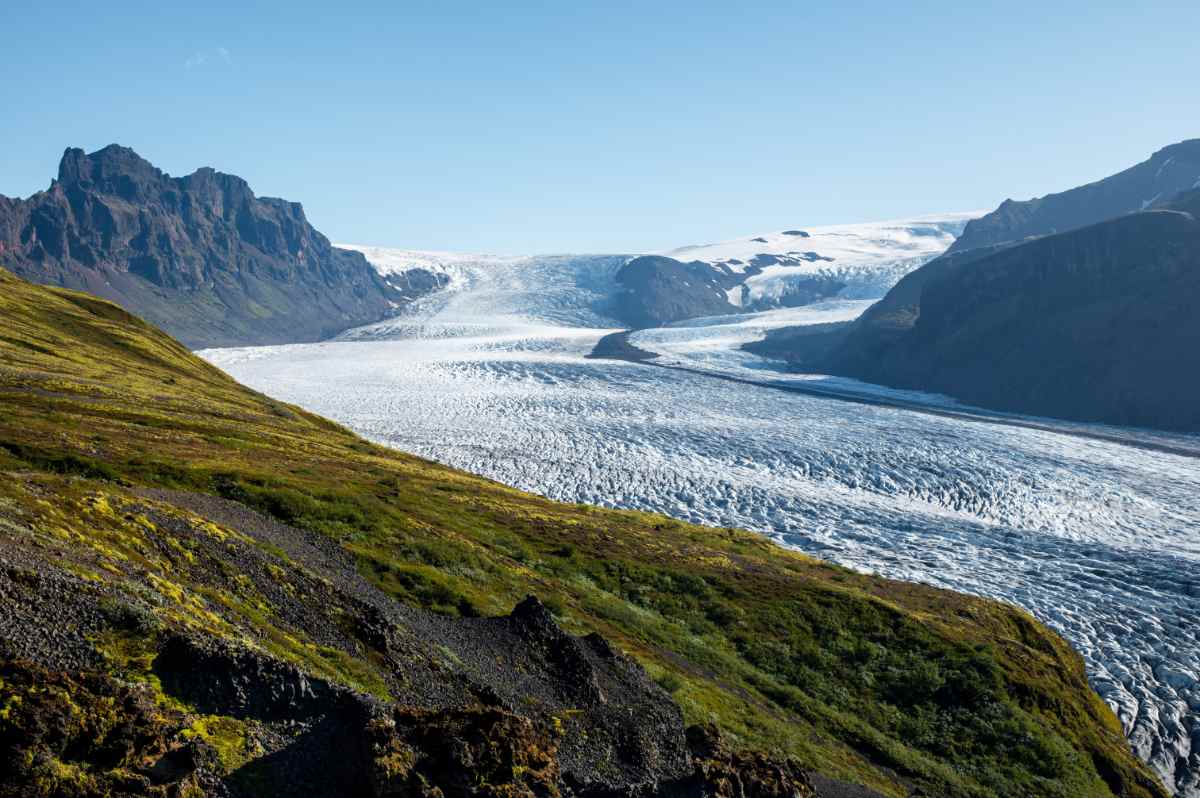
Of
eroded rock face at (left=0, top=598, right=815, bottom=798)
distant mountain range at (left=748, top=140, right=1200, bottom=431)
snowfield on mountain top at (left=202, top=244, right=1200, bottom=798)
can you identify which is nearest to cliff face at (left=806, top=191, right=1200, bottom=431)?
distant mountain range at (left=748, top=140, right=1200, bottom=431)

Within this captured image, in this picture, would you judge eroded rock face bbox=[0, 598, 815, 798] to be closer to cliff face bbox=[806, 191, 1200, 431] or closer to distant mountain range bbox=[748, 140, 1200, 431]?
cliff face bbox=[806, 191, 1200, 431]

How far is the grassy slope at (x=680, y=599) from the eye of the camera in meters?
29.8

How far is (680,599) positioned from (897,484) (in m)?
53.0

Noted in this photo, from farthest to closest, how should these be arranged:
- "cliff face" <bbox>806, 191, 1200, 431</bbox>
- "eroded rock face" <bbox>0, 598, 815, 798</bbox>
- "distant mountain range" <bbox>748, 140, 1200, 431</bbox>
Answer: "cliff face" <bbox>806, 191, 1200, 431</bbox> → "distant mountain range" <bbox>748, 140, 1200, 431</bbox> → "eroded rock face" <bbox>0, 598, 815, 798</bbox>

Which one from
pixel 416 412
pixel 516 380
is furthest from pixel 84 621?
pixel 516 380

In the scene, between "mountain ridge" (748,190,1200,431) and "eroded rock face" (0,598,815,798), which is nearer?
"eroded rock face" (0,598,815,798)

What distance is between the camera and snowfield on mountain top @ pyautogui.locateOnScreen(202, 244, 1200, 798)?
52.7 metres

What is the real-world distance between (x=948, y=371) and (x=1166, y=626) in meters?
152

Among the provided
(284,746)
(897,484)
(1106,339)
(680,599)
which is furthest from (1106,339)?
(284,746)

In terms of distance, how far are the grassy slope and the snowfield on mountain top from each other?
272 inches

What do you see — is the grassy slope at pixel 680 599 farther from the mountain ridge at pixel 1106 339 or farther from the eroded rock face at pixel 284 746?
the mountain ridge at pixel 1106 339

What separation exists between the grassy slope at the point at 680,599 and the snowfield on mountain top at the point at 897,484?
691 cm

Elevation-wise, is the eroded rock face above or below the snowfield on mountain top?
above

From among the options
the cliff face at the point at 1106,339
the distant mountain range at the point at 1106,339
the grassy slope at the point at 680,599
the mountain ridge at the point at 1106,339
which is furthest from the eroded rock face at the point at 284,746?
the distant mountain range at the point at 1106,339
